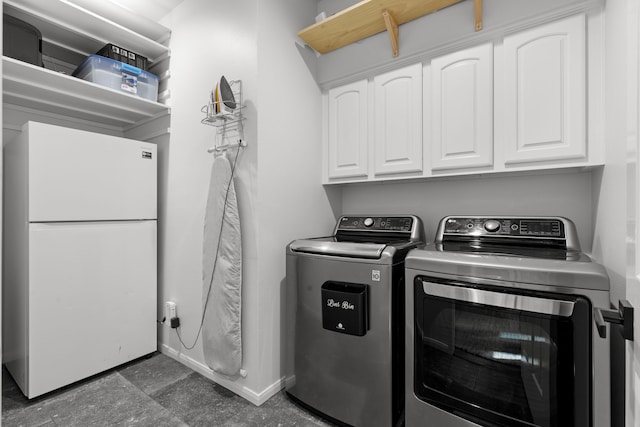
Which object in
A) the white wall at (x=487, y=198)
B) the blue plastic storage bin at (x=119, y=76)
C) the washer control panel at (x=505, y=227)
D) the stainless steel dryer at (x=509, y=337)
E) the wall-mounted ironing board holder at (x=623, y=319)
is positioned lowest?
the stainless steel dryer at (x=509, y=337)

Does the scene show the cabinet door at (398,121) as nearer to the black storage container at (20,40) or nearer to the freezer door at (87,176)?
the freezer door at (87,176)

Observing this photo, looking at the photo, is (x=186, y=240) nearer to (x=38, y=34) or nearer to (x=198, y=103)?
(x=198, y=103)

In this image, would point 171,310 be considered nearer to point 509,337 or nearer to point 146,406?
point 146,406

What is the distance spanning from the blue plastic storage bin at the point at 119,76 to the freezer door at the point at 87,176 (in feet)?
1.21

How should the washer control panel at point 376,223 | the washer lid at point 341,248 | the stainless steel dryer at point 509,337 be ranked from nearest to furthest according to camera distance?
1. the stainless steel dryer at point 509,337
2. the washer lid at point 341,248
3. the washer control panel at point 376,223

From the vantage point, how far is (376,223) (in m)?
1.90

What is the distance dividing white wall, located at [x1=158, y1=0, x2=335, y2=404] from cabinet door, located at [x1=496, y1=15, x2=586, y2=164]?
3.82 ft

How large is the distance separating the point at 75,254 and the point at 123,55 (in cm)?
139

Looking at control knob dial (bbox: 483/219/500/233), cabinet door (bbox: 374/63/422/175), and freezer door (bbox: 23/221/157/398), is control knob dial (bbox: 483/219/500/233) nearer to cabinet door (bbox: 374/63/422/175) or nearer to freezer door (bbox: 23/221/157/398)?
cabinet door (bbox: 374/63/422/175)

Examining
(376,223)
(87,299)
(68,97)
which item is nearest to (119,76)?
(68,97)

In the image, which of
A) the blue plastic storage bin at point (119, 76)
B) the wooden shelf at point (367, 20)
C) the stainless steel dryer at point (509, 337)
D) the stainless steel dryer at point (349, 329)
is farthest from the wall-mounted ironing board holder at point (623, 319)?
the blue plastic storage bin at point (119, 76)

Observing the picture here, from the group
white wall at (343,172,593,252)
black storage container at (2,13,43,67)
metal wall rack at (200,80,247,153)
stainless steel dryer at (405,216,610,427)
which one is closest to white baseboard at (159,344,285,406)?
stainless steel dryer at (405,216,610,427)

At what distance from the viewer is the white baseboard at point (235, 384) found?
63.7 inches

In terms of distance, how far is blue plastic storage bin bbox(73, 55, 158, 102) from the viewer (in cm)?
186
